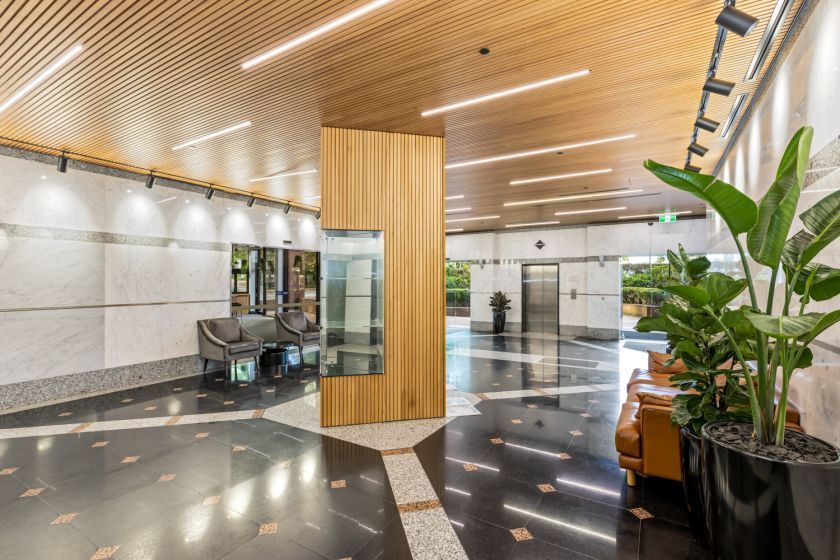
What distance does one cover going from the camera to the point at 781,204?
1.78m

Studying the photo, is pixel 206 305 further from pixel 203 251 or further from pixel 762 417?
pixel 762 417

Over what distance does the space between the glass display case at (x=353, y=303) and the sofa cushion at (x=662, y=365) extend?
376cm

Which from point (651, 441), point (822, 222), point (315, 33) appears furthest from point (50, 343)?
point (822, 222)

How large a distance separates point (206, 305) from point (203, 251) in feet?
3.61

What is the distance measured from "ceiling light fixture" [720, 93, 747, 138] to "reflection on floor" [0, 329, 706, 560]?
3.88 m

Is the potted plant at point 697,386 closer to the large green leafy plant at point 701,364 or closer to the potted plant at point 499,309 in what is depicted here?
the large green leafy plant at point 701,364

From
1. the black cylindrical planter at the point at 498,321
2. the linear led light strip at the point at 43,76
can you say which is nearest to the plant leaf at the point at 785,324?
the linear led light strip at the point at 43,76

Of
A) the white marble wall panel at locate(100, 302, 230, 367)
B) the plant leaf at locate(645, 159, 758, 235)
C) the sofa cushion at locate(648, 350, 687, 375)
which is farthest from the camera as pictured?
the white marble wall panel at locate(100, 302, 230, 367)

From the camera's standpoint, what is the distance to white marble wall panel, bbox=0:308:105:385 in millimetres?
5684

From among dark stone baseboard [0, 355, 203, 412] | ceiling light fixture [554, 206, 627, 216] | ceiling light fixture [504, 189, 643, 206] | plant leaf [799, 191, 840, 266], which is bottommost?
dark stone baseboard [0, 355, 203, 412]

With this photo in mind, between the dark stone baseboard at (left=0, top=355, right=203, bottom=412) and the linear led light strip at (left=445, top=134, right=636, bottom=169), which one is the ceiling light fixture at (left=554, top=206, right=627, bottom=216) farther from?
the dark stone baseboard at (left=0, top=355, right=203, bottom=412)

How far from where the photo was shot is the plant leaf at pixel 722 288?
2.00 meters

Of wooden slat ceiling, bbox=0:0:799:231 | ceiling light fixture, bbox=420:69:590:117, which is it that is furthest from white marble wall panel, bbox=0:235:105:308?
ceiling light fixture, bbox=420:69:590:117

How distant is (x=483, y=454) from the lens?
4.09 metres
